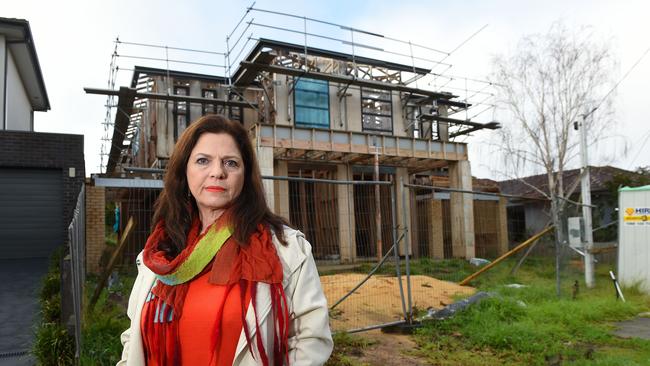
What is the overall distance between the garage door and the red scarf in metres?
10.4

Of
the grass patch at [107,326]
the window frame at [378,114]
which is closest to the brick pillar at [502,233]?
the window frame at [378,114]

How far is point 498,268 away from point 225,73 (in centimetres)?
1263

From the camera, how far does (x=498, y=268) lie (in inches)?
487

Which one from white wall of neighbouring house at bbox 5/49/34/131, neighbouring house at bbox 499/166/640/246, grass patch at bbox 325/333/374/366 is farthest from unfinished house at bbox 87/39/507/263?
grass patch at bbox 325/333/374/366

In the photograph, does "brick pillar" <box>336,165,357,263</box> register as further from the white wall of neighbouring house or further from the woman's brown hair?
the white wall of neighbouring house

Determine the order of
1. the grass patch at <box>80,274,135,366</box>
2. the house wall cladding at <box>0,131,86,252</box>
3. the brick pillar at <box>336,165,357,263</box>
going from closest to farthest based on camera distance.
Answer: the grass patch at <box>80,274,135,366</box> < the brick pillar at <box>336,165,357,263</box> < the house wall cladding at <box>0,131,86,252</box>

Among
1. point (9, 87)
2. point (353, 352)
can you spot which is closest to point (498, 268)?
point (353, 352)

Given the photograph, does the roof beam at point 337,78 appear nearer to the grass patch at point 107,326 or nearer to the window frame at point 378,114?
the window frame at point 378,114

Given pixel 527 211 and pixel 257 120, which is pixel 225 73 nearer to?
pixel 257 120

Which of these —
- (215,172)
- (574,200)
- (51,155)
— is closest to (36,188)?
(51,155)

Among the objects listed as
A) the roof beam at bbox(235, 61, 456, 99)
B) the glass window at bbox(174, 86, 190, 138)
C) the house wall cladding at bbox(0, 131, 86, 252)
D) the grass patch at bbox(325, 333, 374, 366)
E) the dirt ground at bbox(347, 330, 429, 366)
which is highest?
the roof beam at bbox(235, 61, 456, 99)

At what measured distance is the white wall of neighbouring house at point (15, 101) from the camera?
47.2 feet

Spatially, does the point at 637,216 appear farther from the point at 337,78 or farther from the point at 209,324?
the point at 209,324

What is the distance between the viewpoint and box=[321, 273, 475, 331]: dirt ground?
729 cm
